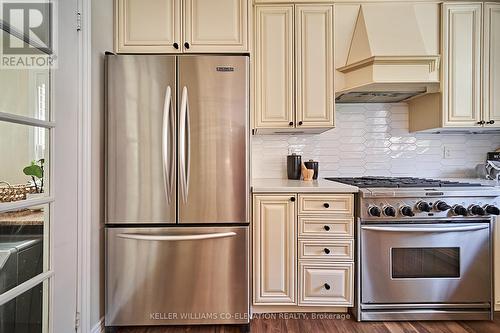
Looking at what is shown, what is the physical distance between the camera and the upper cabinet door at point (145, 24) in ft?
6.21

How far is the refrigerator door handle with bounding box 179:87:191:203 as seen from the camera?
174 centimetres

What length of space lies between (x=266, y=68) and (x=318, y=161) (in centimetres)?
99

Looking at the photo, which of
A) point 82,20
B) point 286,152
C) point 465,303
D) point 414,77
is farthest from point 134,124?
point 465,303

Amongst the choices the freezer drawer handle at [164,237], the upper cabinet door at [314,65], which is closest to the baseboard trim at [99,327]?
the freezer drawer handle at [164,237]

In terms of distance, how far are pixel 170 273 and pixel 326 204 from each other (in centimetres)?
115

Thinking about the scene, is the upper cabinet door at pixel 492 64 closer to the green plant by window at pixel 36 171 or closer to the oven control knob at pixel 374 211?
the oven control knob at pixel 374 211

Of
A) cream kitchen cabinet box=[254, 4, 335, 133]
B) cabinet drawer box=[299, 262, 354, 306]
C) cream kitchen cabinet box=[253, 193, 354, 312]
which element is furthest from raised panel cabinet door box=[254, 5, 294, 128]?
cabinet drawer box=[299, 262, 354, 306]

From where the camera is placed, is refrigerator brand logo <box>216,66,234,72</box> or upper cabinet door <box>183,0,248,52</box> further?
upper cabinet door <box>183,0,248,52</box>

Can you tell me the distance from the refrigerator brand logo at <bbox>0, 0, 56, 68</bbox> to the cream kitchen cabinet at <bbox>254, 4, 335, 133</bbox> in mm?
1348

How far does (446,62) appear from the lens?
7.14 ft

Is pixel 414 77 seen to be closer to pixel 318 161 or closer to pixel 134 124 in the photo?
pixel 318 161

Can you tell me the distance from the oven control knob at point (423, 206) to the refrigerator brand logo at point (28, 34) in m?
2.32

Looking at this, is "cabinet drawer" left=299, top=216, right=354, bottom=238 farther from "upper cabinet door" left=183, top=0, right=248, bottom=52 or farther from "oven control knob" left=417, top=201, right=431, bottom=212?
"upper cabinet door" left=183, top=0, right=248, bottom=52

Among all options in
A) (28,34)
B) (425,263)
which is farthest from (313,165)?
(28,34)
